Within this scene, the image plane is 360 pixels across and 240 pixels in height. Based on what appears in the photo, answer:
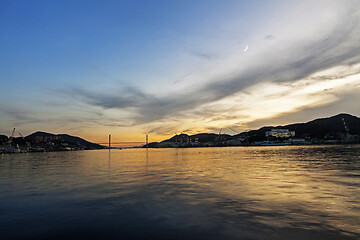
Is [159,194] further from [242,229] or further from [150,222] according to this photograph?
[242,229]

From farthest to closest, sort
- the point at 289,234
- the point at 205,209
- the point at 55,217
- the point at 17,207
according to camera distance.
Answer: the point at 17,207
the point at 205,209
the point at 55,217
the point at 289,234

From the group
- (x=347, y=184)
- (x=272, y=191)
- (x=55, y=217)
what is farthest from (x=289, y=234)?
(x=347, y=184)

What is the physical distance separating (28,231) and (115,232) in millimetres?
5175

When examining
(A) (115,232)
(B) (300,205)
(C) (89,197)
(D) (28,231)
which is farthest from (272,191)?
(D) (28,231)

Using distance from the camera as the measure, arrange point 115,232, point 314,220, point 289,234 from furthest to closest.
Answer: point 314,220
point 115,232
point 289,234

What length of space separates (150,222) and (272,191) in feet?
47.2

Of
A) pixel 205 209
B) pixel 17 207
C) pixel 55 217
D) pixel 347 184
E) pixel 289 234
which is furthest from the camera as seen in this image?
pixel 347 184

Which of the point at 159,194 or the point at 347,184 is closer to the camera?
the point at 159,194

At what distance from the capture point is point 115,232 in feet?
38.5

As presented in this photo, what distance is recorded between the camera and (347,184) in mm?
24406

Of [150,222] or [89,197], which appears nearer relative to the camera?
[150,222]

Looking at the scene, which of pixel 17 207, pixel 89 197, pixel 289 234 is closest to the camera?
pixel 289 234

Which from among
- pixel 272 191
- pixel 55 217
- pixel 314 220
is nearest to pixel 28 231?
pixel 55 217

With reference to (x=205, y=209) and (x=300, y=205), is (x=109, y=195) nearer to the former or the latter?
(x=205, y=209)
